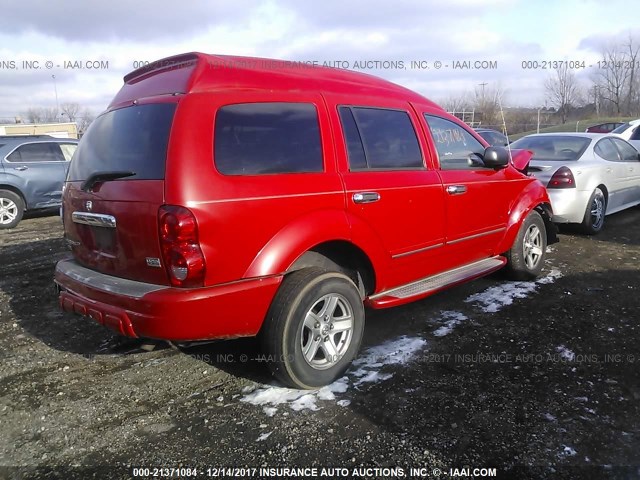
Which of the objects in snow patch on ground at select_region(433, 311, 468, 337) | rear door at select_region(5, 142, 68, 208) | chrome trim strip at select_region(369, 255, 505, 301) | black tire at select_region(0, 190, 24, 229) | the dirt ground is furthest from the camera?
rear door at select_region(5, 142, 68, 208)

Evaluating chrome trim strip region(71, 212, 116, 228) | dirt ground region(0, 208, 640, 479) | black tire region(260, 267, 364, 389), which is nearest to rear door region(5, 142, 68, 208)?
dirt ground region(0, 208, 640, 479)

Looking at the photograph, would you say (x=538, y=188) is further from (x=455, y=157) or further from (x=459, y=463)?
(x=459, y=463)

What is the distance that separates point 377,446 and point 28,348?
2.94m

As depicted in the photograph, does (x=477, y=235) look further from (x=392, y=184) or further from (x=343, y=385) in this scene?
(x=343, y=385)

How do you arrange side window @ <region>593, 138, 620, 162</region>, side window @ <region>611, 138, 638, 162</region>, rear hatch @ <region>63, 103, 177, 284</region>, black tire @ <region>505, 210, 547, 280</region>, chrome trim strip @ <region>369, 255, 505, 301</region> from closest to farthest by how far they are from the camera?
rear hatch @ <region>63, 103, 177, 284</region>, chrome trim strip @ <region>369, 255, 505, 301</region>, black tire @ <region>505, 210, 547, 280</region>, side window @ <region>593, 138, 620, 162</region>, side window @ <region>611, 138, 638, 162</region>

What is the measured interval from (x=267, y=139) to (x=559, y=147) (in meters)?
5.96

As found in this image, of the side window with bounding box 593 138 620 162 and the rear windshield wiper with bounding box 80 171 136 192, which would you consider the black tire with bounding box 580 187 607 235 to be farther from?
the rear windshield wiper with bounding box 80 171 136 192

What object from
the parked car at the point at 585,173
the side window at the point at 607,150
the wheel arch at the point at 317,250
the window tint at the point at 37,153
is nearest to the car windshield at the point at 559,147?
the parked car at the point at 585,173

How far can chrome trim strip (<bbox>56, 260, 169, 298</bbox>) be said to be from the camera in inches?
107

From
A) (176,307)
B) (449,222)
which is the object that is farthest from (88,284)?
(449,222)

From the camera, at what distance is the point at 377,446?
8.39 feet

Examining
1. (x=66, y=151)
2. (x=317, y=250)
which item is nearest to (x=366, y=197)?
(x=317, y=250)

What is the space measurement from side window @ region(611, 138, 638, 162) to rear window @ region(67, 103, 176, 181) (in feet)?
24.7

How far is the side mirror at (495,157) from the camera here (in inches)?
173
